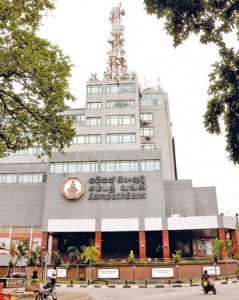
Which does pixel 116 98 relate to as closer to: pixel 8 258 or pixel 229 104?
pixel 8 258

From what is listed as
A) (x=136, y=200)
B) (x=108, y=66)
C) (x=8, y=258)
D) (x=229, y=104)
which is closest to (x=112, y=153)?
(x=136, y=200)

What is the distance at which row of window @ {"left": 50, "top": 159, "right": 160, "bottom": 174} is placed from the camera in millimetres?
47062

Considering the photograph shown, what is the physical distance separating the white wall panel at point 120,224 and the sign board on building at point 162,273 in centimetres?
933

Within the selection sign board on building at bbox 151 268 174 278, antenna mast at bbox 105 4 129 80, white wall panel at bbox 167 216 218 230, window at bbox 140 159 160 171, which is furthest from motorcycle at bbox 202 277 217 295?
antenna mast at bbox 105 4 129 80

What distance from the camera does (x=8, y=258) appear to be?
47.5 metres

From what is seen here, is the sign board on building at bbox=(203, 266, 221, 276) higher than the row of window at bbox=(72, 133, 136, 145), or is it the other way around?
the row of window at bbox=(72, 133, 136, 145)

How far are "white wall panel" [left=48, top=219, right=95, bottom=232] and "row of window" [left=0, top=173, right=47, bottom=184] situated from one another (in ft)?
33.8

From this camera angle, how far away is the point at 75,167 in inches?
1879

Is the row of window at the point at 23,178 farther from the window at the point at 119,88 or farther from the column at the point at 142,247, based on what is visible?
the window at the point at 119,88

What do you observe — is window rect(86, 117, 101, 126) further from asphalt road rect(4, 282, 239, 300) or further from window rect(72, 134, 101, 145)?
asphalt road rect(4, 282, 239, 300)

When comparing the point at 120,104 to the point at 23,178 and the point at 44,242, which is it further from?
the point at 44,242

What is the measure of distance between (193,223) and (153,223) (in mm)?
5673

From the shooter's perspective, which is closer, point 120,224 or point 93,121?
point 120,224

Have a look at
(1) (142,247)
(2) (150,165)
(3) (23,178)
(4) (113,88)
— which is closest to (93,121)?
(4) (113,88)
